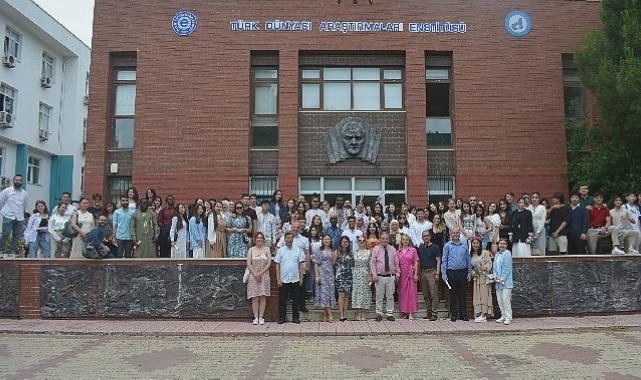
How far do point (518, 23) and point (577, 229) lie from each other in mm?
8909

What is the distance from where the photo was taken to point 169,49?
18.2m

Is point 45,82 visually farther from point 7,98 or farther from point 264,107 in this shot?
point 264,107

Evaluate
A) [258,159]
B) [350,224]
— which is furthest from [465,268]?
[258,159]

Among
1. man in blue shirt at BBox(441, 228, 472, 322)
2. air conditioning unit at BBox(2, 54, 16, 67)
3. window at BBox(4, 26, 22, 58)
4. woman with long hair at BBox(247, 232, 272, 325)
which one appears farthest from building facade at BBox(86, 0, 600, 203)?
window at BBox(4, 26, 22, 58)

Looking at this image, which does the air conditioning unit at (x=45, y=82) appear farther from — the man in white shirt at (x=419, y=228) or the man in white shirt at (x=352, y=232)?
the man in white shirt at (x=419, y=228)

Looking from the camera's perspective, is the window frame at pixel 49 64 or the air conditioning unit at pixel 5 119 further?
the window frame at pixel 49 64

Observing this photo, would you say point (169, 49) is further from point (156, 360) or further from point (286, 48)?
point (156, 360)

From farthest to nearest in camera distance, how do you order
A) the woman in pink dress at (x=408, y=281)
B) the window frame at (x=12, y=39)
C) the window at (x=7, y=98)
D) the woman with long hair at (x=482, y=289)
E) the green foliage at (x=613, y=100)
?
the window frame at (x=12, y=39) < the window at (x=7, y=98) < the green foliage at (x=613, y=100) < the woman in pink dress at (x=408, y=281) < the woman with long hair at (x=482, y=289)

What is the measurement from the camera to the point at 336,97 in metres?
18.6

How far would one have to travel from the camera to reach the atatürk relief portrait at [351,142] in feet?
59.3

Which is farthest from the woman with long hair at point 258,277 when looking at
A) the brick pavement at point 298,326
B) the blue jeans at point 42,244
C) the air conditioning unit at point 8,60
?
the air conditioning unit at point 8,60

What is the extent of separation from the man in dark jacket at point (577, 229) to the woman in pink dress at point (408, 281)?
3.72m

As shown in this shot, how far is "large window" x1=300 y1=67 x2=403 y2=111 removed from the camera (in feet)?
60.9

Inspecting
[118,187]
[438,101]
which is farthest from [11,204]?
[438,101]
